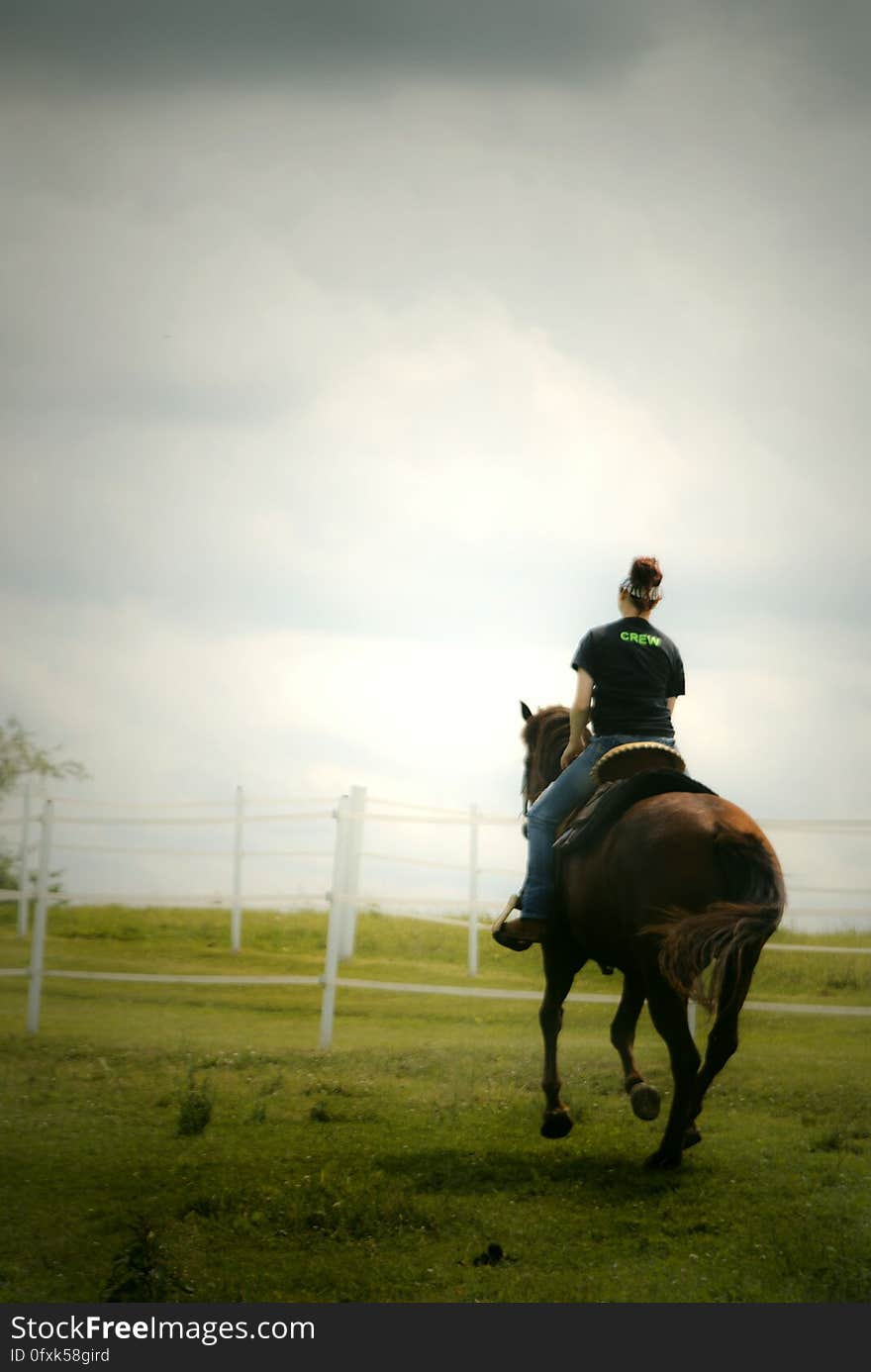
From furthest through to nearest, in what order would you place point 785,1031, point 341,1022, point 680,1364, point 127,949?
point 127,949 → point 341,1022 → point 785,1031 → point 680,1364

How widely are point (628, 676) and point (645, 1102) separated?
5.83 feet

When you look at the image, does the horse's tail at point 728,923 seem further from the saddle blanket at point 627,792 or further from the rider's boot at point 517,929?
the rider's boot at point 517,929

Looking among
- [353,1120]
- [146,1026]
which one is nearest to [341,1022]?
[146,1026]

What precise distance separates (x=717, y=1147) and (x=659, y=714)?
1917mm

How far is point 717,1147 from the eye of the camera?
519 centimetres

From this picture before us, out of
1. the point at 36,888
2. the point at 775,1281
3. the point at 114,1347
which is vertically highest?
the point at 36,888

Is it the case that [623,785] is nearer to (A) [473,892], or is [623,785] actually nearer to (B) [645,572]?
(B) [645,572]

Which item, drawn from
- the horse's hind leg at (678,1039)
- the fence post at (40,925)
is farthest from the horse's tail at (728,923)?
the fence post at (40,925)

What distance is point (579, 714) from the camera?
530 centimetres

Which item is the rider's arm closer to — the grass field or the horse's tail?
the horse's tail

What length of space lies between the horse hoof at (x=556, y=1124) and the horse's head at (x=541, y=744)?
146 cm

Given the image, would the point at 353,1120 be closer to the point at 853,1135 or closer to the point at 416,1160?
the point at 416,1160

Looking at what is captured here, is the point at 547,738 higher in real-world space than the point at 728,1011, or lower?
higher

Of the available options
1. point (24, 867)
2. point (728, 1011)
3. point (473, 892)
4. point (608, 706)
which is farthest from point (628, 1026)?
point (24, 867)
